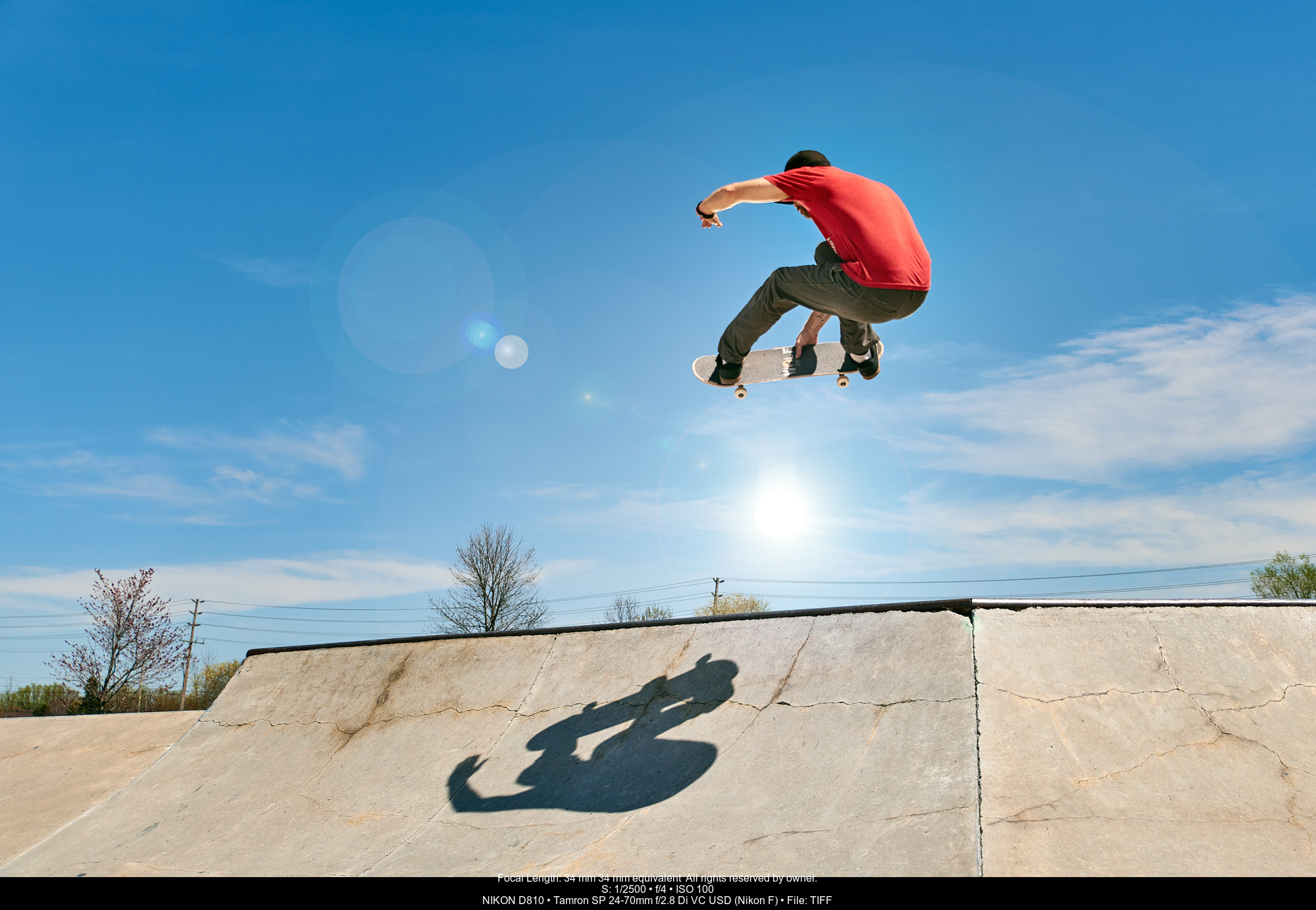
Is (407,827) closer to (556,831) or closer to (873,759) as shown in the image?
(556,831)

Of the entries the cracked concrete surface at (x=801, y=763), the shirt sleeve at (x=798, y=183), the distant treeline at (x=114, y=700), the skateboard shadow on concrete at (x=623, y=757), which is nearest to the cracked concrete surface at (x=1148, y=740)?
the cracked concrete surface at (x=801, y=763)

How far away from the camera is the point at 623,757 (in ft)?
15.3

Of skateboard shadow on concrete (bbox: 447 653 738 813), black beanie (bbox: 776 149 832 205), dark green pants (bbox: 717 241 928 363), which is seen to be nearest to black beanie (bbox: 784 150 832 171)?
black beanie (bbox: 776 149 832 205)

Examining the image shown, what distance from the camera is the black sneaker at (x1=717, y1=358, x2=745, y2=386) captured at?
5.93 metres

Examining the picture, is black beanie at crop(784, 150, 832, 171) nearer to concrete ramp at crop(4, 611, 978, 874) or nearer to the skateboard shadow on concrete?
concrete ramp at crop(4, 611, 978, 874)

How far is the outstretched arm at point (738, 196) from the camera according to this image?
177 inches

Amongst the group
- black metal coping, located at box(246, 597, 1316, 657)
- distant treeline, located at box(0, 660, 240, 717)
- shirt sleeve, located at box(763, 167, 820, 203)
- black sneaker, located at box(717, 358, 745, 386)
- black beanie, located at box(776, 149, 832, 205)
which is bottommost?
distant treeline, located at box(0, 660, 240, 717)

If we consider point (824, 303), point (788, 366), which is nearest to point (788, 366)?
point (788, 366)

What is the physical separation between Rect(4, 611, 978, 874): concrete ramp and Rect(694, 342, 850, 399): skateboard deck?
2028mm

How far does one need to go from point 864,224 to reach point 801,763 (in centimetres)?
314

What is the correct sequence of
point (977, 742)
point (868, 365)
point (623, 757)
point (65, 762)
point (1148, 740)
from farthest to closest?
point (65, 762)
point (868, 365)
point (623, 757)
point (1148, 740)
point (977, 742)

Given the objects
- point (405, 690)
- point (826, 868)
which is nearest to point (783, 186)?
point (826, 868)

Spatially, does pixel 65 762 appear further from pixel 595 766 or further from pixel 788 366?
pixel 788 366

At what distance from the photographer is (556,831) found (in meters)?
4.06
